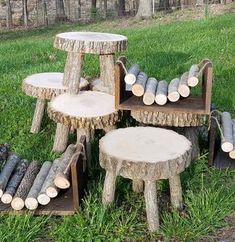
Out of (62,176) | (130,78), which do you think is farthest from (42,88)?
(62,176)

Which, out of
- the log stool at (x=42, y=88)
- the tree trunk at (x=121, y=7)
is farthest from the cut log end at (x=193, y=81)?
the tree trunk at (x=121, y=7)

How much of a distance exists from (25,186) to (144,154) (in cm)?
113

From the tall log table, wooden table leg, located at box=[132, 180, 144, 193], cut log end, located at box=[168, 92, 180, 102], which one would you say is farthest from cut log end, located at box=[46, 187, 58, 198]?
Answer: cut log end, located at box=[168, 92, 180, 102]

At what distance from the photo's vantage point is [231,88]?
23.0 feet

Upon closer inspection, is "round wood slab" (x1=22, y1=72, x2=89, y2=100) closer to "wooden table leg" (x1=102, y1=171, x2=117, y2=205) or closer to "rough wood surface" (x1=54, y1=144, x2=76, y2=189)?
"rough wood surface" (x1=54, y1=144, x2=76, y2=189)

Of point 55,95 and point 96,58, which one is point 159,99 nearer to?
point 55,95

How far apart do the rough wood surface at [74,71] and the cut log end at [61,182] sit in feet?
4.85

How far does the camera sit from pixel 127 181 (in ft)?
14.7

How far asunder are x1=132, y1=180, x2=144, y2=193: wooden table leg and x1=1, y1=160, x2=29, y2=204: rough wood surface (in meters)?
1.01

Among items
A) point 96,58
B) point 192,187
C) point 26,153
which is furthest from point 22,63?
point 192,187

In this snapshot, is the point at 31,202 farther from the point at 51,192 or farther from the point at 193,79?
the point at 193,79

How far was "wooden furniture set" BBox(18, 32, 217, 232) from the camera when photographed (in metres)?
3.61

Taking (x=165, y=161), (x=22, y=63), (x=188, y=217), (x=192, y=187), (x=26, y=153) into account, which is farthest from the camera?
(x=22, y=63)

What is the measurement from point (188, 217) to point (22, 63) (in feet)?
21.6
